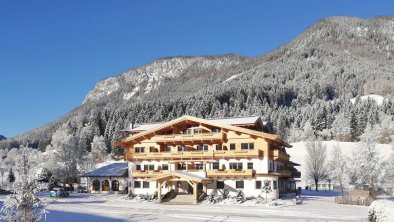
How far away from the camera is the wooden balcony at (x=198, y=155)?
190 feet

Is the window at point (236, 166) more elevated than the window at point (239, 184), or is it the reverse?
the window at point (236, 166)

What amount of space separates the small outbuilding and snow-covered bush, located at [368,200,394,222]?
45.4 meters

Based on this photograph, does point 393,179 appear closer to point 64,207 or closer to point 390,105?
point 64,207

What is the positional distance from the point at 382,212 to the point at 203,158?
32966mm

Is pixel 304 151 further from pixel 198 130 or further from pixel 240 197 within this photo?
pixel 240 197

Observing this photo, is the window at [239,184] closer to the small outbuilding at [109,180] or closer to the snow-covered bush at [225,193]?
the snow-covered bush at [225,193]

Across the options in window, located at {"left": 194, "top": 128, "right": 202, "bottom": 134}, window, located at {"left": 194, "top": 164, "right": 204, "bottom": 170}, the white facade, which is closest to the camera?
the white facade

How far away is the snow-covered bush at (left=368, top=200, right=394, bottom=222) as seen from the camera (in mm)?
27856

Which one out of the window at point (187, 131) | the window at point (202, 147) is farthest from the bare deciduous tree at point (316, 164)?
the window at point (187, 131)

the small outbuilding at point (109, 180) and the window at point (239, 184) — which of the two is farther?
the small outbuilding at point (109, 180)

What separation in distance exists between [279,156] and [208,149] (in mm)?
10014

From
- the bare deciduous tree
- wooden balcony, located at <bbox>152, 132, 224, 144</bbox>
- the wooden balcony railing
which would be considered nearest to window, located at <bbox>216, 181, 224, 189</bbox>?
wooden balcony, located at <bbox>152, 132, 224, 144</bbox>

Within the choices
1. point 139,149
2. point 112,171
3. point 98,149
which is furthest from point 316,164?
point 98,149

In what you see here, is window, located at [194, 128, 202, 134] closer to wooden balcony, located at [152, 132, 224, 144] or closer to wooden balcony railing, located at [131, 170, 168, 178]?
wooden balcony, located at [152, 132, 224, 144]
